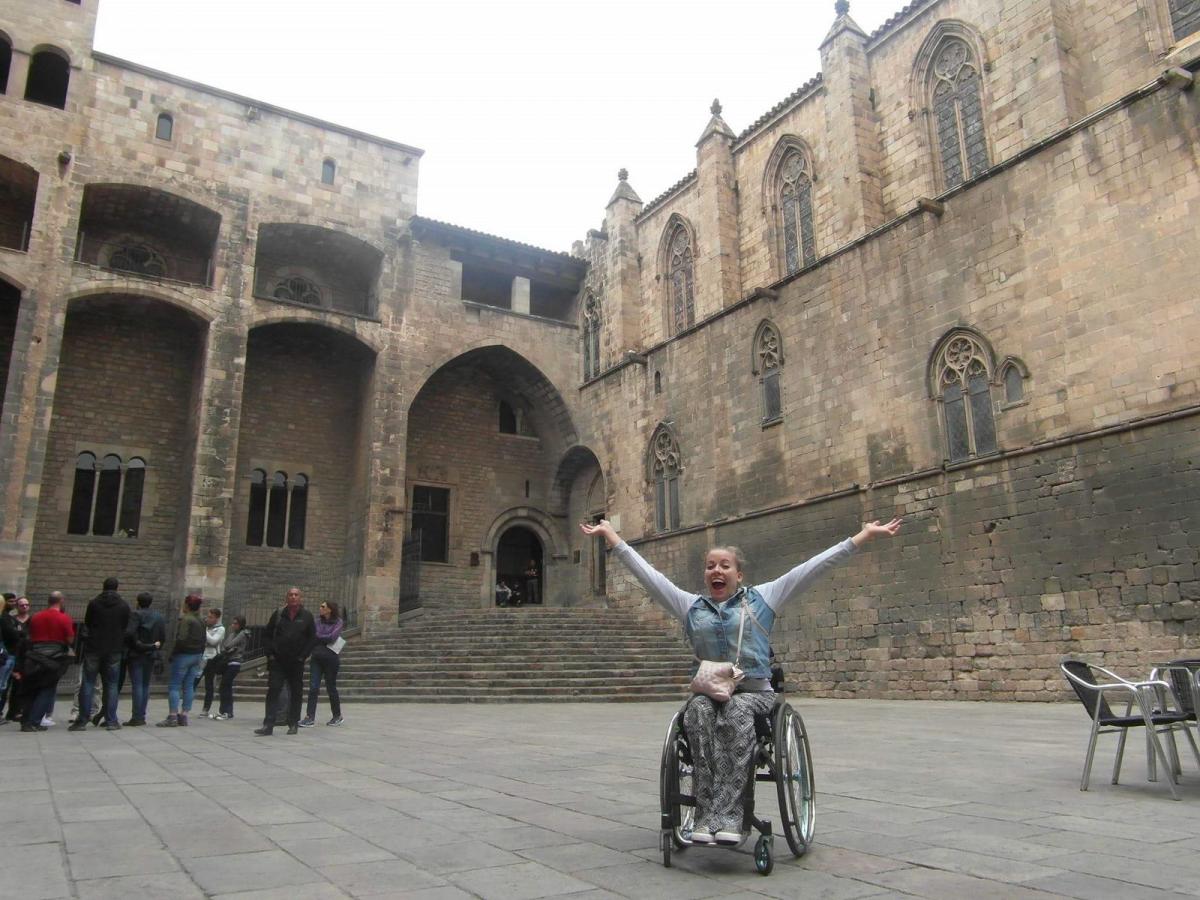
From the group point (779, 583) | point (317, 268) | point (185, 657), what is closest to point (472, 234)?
point (317, 268)

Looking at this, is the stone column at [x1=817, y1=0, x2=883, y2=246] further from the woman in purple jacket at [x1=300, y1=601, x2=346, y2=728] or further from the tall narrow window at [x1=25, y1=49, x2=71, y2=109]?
the tall narrow window at [x1=25, y1=49, x2=71, y2=109]

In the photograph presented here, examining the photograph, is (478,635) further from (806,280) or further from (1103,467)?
(1103,467)

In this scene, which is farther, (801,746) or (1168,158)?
(1168,158)

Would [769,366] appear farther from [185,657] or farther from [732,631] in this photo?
[732,631]

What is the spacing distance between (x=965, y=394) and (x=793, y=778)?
37.1 feet

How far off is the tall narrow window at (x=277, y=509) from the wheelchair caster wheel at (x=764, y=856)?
19.9m

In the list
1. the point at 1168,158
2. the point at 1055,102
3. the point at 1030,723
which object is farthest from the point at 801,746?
the point at 1055,102

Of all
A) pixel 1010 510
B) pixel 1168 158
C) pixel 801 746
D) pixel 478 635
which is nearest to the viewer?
pixel 801 746

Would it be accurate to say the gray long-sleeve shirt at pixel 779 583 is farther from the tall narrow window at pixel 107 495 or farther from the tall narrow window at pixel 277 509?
the tall narrow window at pixel 277 509

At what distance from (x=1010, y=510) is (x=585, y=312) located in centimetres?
1478

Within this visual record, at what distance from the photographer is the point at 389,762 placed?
659 centimetres

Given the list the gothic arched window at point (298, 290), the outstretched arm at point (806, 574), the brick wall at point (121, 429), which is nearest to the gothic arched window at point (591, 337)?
the gothic arched window at point (298, 290)

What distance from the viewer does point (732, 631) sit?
3.78 m

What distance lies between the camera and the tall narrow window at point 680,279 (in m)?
21.3
